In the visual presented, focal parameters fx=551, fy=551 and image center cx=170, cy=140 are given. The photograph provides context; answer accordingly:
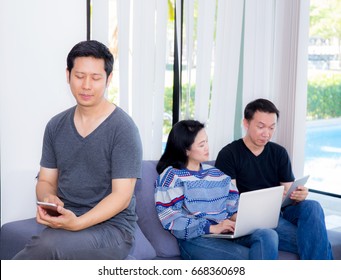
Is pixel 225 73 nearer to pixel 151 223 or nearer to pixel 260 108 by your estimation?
pixel 260 108

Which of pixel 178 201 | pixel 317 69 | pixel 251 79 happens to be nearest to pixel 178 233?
pixel 178 201

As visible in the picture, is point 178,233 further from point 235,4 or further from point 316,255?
point 235,4

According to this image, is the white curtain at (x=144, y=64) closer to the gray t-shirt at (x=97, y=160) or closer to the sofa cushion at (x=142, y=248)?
the sofa cushion at (x=142, y=248)

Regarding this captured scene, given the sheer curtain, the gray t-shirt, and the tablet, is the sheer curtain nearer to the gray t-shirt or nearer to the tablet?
the tablet

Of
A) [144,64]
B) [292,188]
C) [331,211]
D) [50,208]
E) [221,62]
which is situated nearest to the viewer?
[50,208]

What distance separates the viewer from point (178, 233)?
2.60 meters

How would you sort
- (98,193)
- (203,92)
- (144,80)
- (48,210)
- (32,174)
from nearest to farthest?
(48,210) → (98,193) → (32,174) → (144,80) → (203,92)

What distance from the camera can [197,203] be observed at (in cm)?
266

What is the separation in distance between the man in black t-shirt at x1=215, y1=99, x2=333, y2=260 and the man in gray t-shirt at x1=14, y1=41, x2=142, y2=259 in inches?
37.2

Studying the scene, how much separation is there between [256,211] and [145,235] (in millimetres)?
572

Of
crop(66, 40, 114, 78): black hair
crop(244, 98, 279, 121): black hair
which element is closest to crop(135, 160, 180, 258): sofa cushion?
crop(244, 98, 279, 121): black hair

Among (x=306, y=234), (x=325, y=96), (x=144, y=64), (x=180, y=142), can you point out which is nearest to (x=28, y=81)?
(x=144, y=64)

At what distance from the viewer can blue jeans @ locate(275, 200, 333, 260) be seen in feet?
8.74

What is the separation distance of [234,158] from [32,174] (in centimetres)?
107
